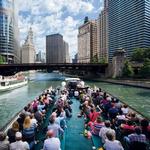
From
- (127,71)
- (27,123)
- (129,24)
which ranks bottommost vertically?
(127,71)

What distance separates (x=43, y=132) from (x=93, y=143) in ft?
10.3

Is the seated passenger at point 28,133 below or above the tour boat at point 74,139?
above

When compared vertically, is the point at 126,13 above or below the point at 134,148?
above

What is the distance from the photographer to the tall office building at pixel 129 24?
15962 centimetres

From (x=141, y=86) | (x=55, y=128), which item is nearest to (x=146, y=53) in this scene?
(x=141, y=86)

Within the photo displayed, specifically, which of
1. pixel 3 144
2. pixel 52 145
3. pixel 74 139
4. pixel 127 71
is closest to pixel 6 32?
pixel 127 71

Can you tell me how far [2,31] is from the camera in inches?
7141

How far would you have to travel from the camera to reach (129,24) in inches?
6875

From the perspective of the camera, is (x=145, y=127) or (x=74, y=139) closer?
(x=145, y=127)

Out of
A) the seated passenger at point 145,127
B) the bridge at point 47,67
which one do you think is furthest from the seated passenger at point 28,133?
the bridge at point 47,67

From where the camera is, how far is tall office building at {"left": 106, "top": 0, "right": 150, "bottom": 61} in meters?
160

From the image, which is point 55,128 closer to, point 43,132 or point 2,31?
point 43,132

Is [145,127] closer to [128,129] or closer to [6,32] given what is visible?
[128,129]

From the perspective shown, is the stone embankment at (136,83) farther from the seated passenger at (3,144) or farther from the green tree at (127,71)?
the seated passenger at (3,144)
